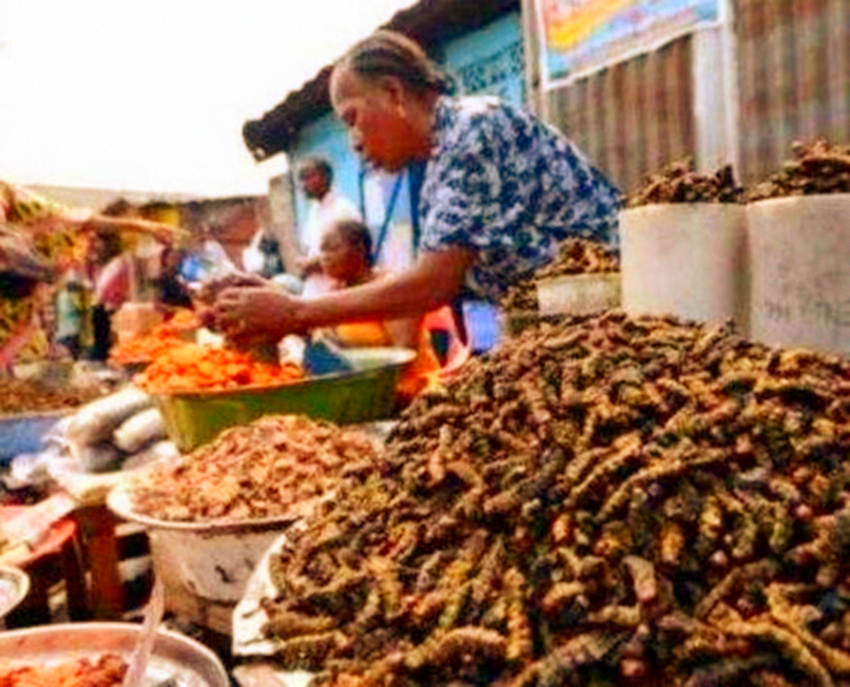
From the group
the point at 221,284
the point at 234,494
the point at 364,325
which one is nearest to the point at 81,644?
Result: the point at 234,494

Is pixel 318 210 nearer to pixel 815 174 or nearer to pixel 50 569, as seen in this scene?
pixel 50 569

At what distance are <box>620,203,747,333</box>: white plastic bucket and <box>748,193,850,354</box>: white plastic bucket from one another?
1.9 inches

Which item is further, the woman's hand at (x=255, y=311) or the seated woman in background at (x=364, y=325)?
the seated woman in background at (x=364, y=325)

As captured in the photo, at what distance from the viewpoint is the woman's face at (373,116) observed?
4.01m

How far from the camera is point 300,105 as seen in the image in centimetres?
A: 1243

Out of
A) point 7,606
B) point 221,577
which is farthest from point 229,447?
point 7,606

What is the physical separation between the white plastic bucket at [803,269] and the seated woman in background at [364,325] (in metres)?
1.98

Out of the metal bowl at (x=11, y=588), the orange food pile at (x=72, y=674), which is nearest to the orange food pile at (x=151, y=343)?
the metal bowl at (x=11, y=588)

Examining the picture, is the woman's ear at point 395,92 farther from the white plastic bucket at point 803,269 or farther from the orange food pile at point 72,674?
the orange food pile at point 72,674

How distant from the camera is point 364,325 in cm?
502

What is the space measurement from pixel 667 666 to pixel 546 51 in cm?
532

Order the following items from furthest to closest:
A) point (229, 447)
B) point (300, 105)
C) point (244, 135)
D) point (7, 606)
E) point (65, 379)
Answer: point (244, 135)
point (300, 105)
point (65, 379)
point (229, 447)
point (7, 606)

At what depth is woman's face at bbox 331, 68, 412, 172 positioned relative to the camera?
158 inches

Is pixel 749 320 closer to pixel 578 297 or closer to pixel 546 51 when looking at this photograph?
pixel 578 297
